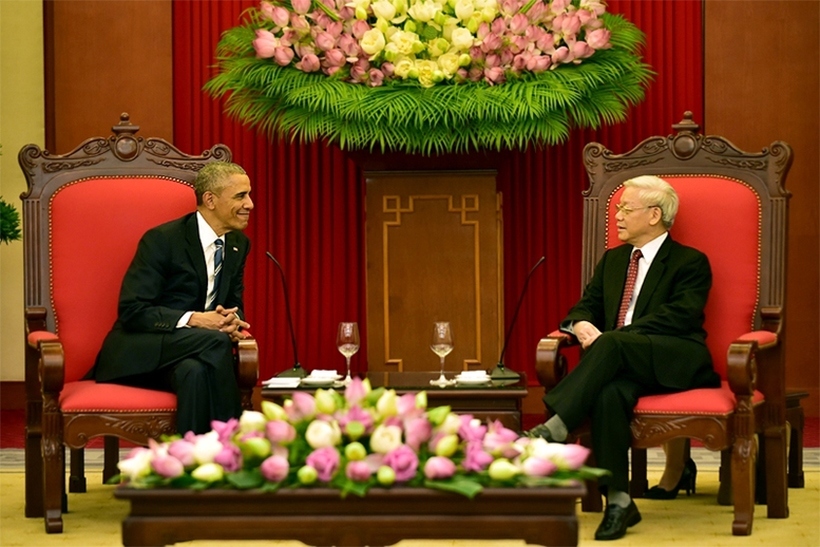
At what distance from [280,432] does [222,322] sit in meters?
1.81

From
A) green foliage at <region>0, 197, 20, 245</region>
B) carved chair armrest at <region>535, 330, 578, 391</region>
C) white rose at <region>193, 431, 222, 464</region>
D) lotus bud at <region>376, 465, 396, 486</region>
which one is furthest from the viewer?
green foliage at <region>0, 197, 20, 245</region>

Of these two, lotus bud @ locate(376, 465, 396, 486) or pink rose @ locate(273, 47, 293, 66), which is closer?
lotus bud @ locate(376, 465, 396, 486)

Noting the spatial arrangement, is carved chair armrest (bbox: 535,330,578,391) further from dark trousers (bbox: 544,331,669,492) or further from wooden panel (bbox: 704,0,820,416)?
wooden panel (bbox: 704,0,820,416)

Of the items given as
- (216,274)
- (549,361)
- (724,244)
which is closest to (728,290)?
(724,244)

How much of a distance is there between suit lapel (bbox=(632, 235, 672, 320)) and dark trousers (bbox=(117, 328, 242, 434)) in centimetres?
138

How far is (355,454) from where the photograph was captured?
8.86ft

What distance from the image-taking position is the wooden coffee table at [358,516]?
271cm

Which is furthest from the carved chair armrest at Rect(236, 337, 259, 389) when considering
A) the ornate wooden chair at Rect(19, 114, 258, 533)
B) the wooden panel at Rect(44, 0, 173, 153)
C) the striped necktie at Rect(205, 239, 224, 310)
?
the wooden panel at Rect(44, 0, 173, 153)

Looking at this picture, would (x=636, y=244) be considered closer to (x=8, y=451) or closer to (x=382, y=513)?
(x=382, y=513)

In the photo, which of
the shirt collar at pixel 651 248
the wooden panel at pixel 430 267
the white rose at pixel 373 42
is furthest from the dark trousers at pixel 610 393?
the white rose at pixel 373 42

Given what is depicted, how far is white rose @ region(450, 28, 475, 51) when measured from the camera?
5.17 meters

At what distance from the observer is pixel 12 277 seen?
6.97 metres

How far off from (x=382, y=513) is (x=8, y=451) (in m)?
3.48

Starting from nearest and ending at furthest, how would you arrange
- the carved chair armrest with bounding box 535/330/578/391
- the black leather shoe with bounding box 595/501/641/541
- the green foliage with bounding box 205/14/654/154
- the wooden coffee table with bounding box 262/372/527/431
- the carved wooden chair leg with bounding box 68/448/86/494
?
the black leather shoe with bounding box 595/501/641/541, the wooden coffee table with bounding box 262/372/527/431, the carved chair armrest with bounding box 535/330/578/391, the carved wooden chair leg with bounding box 68/448/86/494, the green foliage with bounding box 205/14/654/154
